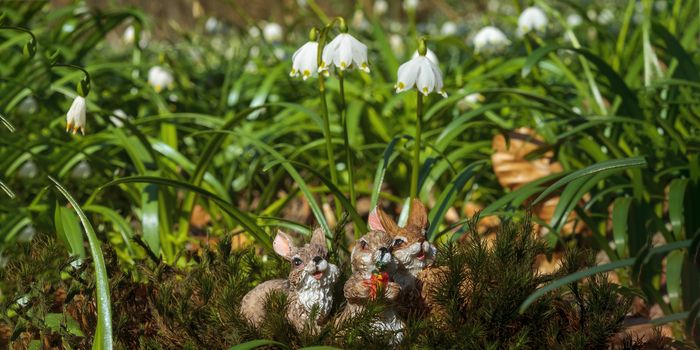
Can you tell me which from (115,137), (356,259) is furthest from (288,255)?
(115,137)

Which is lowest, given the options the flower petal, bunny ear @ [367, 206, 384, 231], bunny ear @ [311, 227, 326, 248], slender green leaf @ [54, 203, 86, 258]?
slender green leaf @ [54, 203, 86, 258]

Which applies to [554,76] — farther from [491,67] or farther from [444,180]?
[444,180]

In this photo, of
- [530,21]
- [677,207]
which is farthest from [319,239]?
[530,21]

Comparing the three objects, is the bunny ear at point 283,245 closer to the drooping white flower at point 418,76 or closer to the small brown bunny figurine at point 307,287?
the small brown bunny figurine at point 307,287

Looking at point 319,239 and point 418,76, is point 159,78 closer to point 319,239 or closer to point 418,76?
point 418,76

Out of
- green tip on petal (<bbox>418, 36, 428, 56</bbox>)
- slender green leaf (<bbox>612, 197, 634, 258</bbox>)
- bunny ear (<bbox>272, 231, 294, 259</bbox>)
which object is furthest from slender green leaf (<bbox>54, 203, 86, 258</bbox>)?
slender green leaf (<bbox>612, 197, 634, 258</bbox>)

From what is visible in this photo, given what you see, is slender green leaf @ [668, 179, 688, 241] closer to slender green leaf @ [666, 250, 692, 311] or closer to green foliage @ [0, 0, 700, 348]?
green foliage @ [0, 0, 700, 348]
